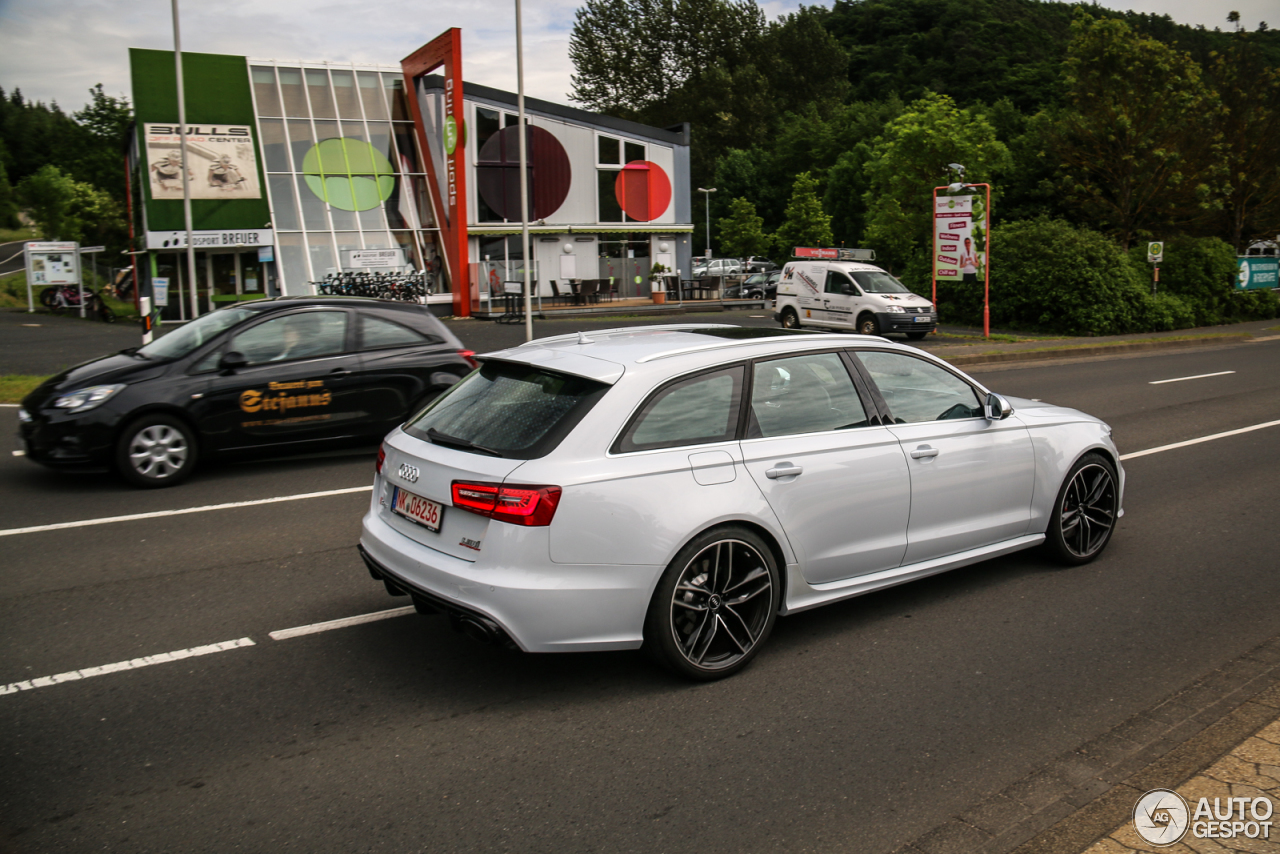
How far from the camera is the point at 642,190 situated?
4197 cm

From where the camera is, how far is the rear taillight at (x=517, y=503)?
13.4 ft

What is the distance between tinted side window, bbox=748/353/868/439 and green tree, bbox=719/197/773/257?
197 ft

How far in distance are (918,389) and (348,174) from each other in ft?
106

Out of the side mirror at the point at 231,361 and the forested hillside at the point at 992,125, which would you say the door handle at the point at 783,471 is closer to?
the side mirror at the point at 231,361

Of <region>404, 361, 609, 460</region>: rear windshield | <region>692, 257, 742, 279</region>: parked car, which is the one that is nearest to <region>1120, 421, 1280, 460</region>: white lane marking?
<region>404, 361, 609, 460</region>: rear windshield

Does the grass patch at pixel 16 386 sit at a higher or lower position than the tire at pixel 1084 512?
higher

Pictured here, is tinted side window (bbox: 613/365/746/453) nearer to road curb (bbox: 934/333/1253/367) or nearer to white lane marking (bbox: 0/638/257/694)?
white lane marking (bbox: 0/638/257/694)

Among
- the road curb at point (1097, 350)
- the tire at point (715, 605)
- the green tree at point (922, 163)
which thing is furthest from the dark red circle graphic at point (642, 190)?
the tire at point (715, 605)

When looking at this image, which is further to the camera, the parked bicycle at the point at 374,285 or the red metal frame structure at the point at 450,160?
A: the red metal frame structure at the point at 450,160

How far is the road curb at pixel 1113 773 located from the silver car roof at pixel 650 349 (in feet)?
7.37

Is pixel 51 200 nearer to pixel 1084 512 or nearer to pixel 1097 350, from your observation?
pixel 1097 350

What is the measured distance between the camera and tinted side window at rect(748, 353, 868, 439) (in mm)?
4867

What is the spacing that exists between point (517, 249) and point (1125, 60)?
21.8 m

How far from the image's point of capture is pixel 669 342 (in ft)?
16.7
